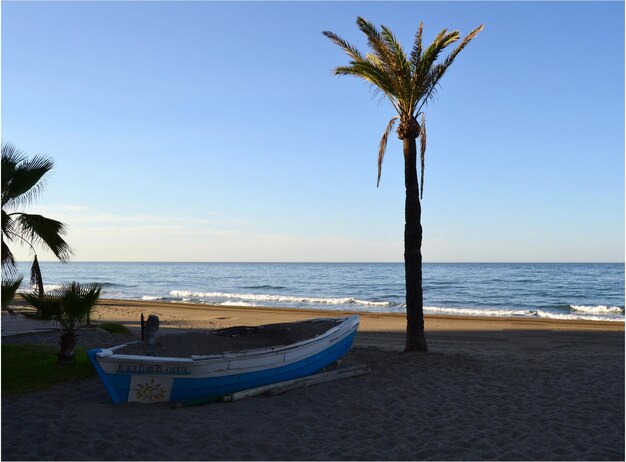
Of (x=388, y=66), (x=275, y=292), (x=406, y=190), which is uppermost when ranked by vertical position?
(x=388, y=66)

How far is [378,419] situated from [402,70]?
804cm

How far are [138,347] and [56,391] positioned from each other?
1632 millimetres

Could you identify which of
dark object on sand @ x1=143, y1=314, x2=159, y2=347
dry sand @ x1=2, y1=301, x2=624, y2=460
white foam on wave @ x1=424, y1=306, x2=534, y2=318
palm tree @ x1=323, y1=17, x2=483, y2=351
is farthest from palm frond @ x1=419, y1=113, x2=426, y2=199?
white foam on wave @ x1=424, y1=306, x2=534, y2=318

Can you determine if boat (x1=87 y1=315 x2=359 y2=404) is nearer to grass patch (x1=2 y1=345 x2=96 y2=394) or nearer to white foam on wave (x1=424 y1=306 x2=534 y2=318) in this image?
grass patch (x1=2 y1=345 x2=96 y2=394)

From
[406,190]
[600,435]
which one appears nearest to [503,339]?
[406,190]

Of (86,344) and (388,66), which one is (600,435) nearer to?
(388,66)

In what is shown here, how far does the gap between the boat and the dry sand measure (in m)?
0.32

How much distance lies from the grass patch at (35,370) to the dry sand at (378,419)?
0.46 meters

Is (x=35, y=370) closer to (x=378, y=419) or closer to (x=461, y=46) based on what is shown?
(x=378, y=419)

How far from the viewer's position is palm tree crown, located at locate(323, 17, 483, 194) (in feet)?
41.8

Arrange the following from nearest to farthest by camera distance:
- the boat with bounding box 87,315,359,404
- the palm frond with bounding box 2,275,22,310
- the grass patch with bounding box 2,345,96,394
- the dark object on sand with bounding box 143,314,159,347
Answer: the boat with bounding box 87,315,359,404, the dark object on sand with bounding box 143,314,159,347, the grass patch with bounding box 2,345,96,394, the palm frond with bounding box 2,275,22,310

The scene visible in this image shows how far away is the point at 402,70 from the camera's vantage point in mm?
12844

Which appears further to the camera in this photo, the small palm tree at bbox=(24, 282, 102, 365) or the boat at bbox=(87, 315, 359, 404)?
the small palm tree at bbox=(24, 282, 102, 365)

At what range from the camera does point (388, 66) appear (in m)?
13.0
